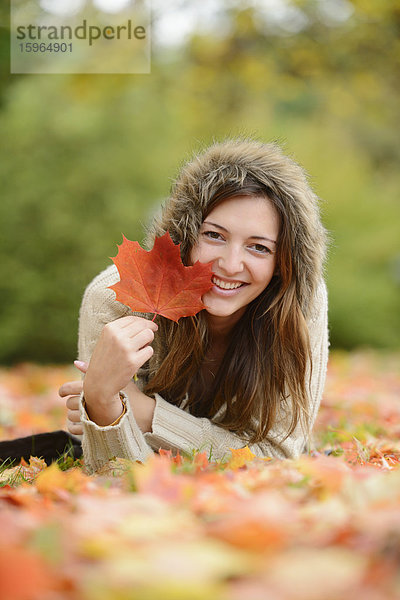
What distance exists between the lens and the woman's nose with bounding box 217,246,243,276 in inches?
85.3

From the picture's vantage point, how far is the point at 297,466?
1.67m

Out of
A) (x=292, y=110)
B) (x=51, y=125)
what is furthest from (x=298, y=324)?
(x=292, y=110)

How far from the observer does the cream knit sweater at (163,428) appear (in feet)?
7.09

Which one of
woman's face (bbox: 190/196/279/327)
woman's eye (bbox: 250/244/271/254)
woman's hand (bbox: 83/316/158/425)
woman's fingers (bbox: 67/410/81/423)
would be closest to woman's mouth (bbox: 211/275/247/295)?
woman's face (bbox: 190/196/279/327)

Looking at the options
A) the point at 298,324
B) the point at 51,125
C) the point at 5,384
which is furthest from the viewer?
the point at 51,125

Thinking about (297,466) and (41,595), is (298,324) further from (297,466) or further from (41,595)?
(41,595)

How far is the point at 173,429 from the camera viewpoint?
7.70 feet

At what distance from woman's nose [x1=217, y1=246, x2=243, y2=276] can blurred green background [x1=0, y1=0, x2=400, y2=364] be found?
5.20m

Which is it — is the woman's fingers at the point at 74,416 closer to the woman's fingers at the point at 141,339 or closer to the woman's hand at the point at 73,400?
the woman's hand at the point at 73,400

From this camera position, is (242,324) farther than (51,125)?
No

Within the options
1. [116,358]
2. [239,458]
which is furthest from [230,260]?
[239,458]

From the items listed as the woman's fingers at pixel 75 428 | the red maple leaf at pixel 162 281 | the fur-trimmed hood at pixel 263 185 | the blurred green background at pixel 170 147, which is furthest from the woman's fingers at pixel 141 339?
the blurred green background at pixel 170 147

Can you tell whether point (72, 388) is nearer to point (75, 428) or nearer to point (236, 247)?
point (75, 428)

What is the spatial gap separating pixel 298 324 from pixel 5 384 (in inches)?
160
